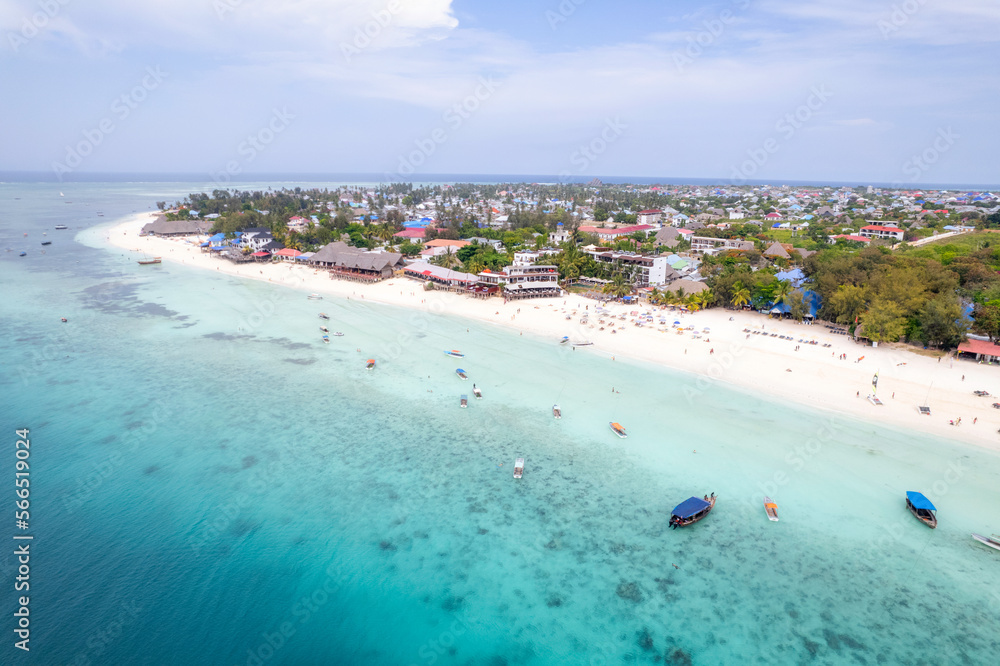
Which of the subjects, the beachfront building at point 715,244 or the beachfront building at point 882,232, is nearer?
the beachfront building at point 715,244

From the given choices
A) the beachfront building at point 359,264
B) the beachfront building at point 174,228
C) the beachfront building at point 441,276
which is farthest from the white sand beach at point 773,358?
the beachfront building at point 174,228

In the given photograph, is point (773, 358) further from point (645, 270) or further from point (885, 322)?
point (645, 270)

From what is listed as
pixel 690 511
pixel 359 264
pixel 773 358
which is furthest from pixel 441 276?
pixel 690 511

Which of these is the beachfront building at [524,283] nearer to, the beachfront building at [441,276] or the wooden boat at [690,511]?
the beachfront building at [441,276]

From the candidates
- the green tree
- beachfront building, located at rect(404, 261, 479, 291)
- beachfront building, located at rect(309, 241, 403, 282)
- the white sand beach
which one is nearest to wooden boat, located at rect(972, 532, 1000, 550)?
the white sand beach

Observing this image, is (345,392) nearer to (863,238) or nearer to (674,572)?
(674,572)

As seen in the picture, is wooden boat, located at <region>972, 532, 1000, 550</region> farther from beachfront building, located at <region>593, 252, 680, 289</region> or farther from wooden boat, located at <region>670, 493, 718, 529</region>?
beachfront building, located at <region>593, 252, 680, 289</region>

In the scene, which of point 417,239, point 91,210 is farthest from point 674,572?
point 91,210
